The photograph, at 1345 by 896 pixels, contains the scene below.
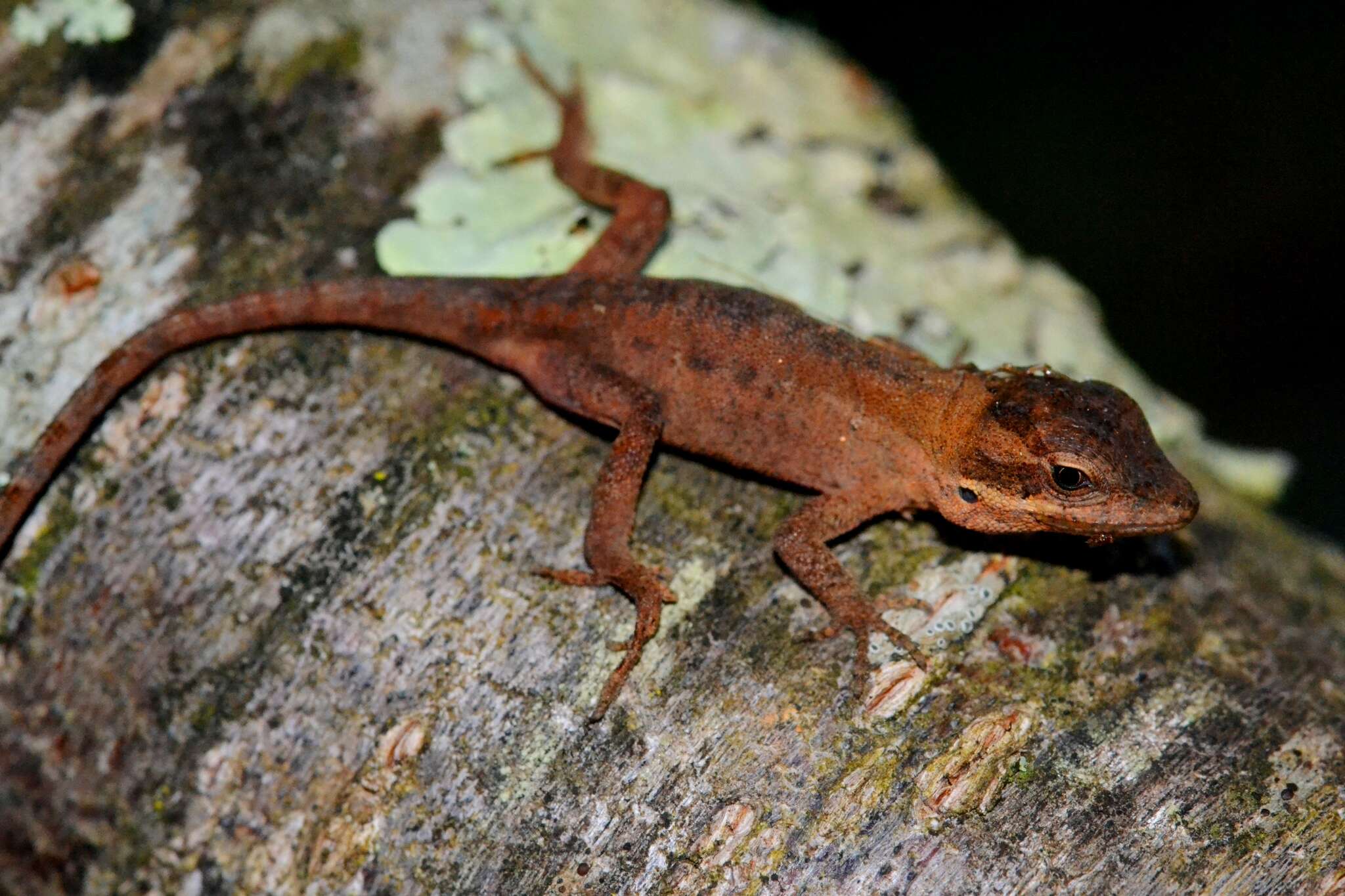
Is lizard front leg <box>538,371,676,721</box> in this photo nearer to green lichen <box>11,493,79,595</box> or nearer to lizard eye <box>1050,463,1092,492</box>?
lizard eye <box>1050,463,1092,492</box>

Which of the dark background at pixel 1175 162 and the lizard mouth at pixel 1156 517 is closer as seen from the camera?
the lizard mouth at pixel 1156 517

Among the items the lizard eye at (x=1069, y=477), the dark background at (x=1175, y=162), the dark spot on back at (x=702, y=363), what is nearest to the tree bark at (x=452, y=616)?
the lizard eye at (x=1069, y=477)

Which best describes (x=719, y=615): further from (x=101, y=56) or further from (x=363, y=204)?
(x=101, y=56)

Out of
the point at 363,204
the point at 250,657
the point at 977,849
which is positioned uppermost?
the point at 363,204

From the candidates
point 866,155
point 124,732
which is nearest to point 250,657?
point 124,732

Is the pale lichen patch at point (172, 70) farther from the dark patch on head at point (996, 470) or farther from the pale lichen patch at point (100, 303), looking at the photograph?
the dark patch on head at point (996, 470)

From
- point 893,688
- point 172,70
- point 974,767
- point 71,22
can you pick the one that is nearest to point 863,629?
point 893,688

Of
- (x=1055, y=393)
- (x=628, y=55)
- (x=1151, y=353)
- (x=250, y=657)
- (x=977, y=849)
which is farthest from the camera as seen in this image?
(x=1151, y=353)
